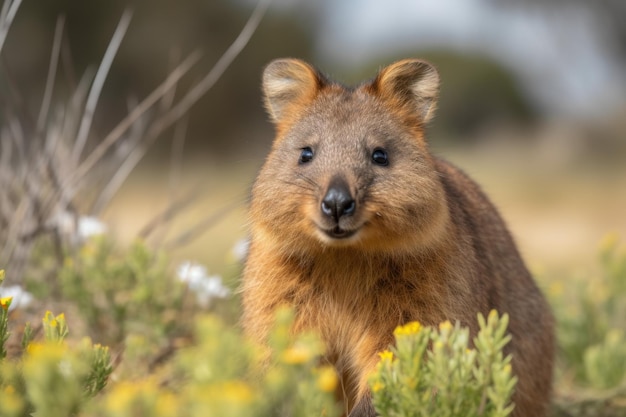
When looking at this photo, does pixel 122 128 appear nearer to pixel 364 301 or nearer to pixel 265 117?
pixel 364 301

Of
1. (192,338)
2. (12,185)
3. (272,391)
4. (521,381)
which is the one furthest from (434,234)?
(12,185)

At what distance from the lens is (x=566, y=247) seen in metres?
14.9

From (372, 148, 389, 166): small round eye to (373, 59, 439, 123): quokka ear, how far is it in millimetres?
518

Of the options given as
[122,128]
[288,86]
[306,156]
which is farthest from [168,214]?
[306,156]

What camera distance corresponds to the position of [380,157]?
185 inches

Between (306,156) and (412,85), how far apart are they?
0.84 m

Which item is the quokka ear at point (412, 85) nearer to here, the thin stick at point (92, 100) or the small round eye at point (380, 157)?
the small round eye at point (380, 157)

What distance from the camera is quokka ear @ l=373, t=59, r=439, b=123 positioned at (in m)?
5.11

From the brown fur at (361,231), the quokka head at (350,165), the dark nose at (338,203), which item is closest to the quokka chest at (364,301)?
the brown fur at (361,231)

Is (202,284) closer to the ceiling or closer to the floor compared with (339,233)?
closer to the floor

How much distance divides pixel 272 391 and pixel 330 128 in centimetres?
235

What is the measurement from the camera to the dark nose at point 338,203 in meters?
4.21

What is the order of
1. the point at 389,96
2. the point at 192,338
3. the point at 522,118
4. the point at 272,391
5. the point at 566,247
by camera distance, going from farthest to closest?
1. the point at 522,118
2. the point at 566,247
3. the point at 192,338
4. the point at 389,96
5. the point at 272,391

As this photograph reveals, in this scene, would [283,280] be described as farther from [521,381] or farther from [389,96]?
[521,381]
